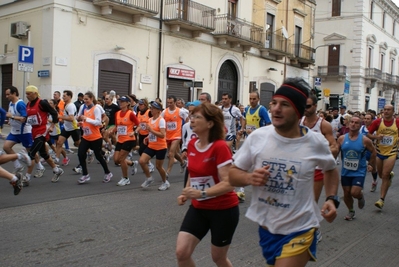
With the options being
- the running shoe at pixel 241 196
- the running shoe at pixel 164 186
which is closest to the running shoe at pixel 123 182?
the running shoe at pixel 164 186

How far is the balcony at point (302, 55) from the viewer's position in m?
33.7

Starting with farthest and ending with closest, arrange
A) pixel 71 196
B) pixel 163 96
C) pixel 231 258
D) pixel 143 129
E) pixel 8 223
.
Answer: pixel 163 96 < pixel 143 129 < pixel 71 196 < pixel 8 223 < pixel 231 258

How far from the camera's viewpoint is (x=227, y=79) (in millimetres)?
26938

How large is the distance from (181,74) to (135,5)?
4713 mm

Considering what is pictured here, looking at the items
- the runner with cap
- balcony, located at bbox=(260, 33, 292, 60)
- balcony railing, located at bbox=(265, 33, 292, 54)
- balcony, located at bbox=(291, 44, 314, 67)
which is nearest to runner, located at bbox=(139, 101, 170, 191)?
the runner with cap

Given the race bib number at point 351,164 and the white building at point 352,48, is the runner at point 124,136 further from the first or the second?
the white building at point 352,48

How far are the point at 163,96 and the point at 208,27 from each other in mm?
4619

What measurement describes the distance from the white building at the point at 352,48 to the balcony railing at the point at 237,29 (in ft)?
69.0

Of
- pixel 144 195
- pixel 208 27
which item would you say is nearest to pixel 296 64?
pixel 208 27

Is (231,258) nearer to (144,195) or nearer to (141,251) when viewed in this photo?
(141,251)

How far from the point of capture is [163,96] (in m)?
22.0

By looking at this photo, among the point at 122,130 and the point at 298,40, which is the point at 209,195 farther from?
the point at 298,40

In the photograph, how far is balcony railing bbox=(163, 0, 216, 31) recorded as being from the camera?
72.1ft

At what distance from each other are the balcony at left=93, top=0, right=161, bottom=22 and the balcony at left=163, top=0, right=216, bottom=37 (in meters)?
0.80
